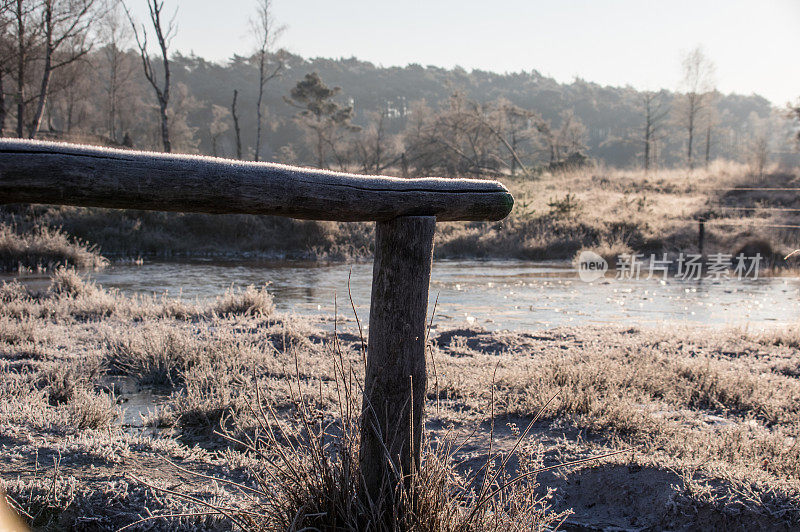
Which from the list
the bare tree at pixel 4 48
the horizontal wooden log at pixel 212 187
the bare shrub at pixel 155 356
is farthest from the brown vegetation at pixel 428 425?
Answer: the bare tree at pixel 4 48

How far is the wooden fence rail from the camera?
185 centimetres

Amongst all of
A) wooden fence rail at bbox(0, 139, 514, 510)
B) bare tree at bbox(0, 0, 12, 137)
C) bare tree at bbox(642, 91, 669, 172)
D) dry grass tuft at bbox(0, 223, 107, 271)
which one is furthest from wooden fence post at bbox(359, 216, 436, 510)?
bare tree at bbox(642, 91, 669, 172)

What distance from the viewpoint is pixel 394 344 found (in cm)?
228

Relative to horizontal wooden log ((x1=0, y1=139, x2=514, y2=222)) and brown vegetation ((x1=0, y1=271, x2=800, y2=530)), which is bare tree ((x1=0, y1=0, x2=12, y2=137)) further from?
horizontal wooden log ((x1=0, y1=139, x2=514, y2=222))

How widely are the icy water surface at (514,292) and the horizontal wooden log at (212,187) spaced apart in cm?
633

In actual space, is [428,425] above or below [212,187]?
below

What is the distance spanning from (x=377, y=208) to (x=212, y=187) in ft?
2.01

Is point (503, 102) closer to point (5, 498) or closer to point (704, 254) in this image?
point (704, 254)

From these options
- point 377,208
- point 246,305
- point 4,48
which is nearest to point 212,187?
point 377,208

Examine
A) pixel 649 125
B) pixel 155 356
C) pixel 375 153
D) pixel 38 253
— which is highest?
pixel 649 125

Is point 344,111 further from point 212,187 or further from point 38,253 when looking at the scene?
point 212,187

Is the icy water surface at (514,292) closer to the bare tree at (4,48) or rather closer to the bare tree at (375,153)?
the bare tree at (4,48)

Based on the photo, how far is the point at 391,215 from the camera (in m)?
2.28

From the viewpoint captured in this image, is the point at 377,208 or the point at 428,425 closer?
the point at 377,208
